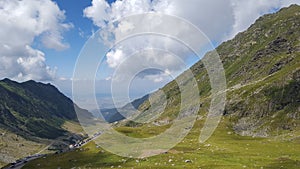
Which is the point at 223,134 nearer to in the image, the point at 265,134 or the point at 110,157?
the point at 265,134

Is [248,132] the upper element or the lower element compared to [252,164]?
upper

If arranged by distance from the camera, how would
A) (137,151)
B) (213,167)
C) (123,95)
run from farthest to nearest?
(137,151), (213,167), (123,95)

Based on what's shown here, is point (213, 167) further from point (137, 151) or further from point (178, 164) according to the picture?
point (137, 151)

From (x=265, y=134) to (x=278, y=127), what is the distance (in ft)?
35.2

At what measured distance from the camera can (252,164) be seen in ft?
223

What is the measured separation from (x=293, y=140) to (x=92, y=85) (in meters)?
123

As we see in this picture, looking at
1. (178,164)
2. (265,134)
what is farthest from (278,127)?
(178,164)

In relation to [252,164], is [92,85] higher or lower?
higher

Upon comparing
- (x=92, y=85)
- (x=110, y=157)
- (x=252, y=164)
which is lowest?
(x=252, y=164)

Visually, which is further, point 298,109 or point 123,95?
point 298,109

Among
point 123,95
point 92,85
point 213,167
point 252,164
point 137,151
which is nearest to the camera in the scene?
point 92,85

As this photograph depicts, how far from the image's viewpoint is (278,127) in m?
180

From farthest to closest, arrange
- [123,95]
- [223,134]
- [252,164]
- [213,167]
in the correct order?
[223,134] → [252,164] → [213,167] → [123,95]

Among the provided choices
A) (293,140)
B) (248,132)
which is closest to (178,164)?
(293,140)
